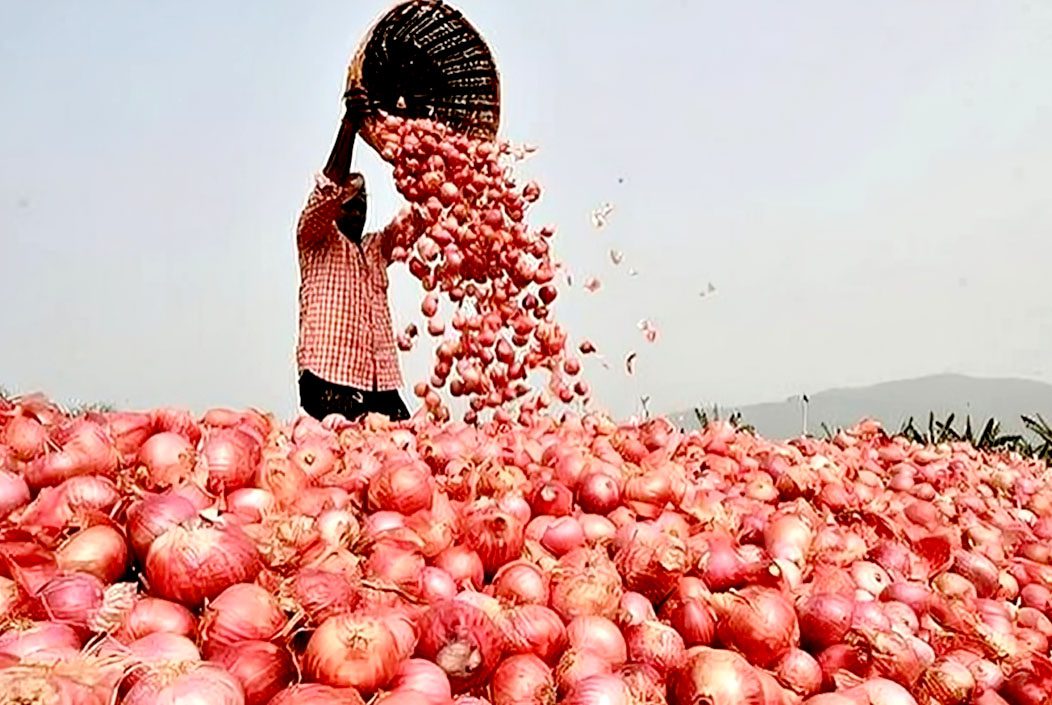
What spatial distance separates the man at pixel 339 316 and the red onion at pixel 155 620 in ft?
10.7

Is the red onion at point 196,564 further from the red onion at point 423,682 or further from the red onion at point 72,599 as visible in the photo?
the red onion at point 423,682

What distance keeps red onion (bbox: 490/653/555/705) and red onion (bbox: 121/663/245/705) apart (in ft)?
1.02

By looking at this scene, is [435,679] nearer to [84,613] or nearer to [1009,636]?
[84,613]

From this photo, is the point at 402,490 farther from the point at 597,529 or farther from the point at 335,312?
the point at 335,312

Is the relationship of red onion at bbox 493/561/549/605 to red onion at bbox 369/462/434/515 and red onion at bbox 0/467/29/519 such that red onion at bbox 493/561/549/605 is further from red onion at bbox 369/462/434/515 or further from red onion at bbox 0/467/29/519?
red onion at bbox 0/467/29/519

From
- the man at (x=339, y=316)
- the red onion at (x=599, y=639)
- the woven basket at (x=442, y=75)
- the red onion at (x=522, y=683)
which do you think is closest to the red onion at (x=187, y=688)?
the red onion at (x=522, y=683)

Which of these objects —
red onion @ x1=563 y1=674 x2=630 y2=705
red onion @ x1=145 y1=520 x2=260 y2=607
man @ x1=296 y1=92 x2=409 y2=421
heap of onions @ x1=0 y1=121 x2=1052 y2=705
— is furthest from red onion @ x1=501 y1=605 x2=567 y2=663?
man @ x1=296 y1=92 x2=409 y2=421

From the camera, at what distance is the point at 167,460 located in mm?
1666

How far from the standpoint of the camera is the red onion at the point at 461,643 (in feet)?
3.90

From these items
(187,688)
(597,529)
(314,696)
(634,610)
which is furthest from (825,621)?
(187,688)

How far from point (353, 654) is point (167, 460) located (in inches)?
27.3

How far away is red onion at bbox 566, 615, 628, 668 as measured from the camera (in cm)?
131

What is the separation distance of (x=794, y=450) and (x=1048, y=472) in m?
1.92

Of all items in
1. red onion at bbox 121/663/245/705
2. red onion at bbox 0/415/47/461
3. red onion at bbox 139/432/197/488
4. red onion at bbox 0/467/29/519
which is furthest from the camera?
red onion at bbox 0/415/47/461
